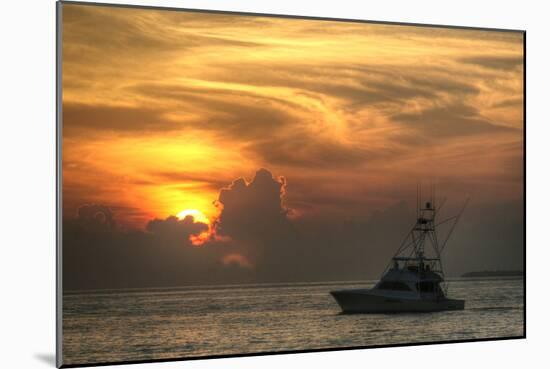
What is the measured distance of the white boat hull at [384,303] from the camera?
963cm

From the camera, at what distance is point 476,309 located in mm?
10133

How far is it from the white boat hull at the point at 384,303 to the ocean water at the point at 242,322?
6 cm

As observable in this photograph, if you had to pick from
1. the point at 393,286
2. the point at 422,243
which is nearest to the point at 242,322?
the point at 393,286

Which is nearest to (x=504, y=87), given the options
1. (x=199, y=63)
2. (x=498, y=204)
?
(x=498, y=204)

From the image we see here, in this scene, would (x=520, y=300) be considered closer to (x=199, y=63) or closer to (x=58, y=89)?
(x=199, y=63)

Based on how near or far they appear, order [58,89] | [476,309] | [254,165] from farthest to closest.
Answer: [476,309], [254,165], [58,89]

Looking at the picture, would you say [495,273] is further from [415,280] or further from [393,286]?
[393,286]

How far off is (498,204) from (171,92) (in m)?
3.36

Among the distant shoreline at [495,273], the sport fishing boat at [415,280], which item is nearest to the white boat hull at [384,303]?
the sport fishing boat at [415,280]

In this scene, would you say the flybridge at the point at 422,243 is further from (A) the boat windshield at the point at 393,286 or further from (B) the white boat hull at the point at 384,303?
(B) the white boat hull at the point at 384,303

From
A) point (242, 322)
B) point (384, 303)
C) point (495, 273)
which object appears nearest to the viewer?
point (242, 322)

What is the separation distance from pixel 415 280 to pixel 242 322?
176 cm

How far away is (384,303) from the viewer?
9852 millimetres

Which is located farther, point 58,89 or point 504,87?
point 504,87
